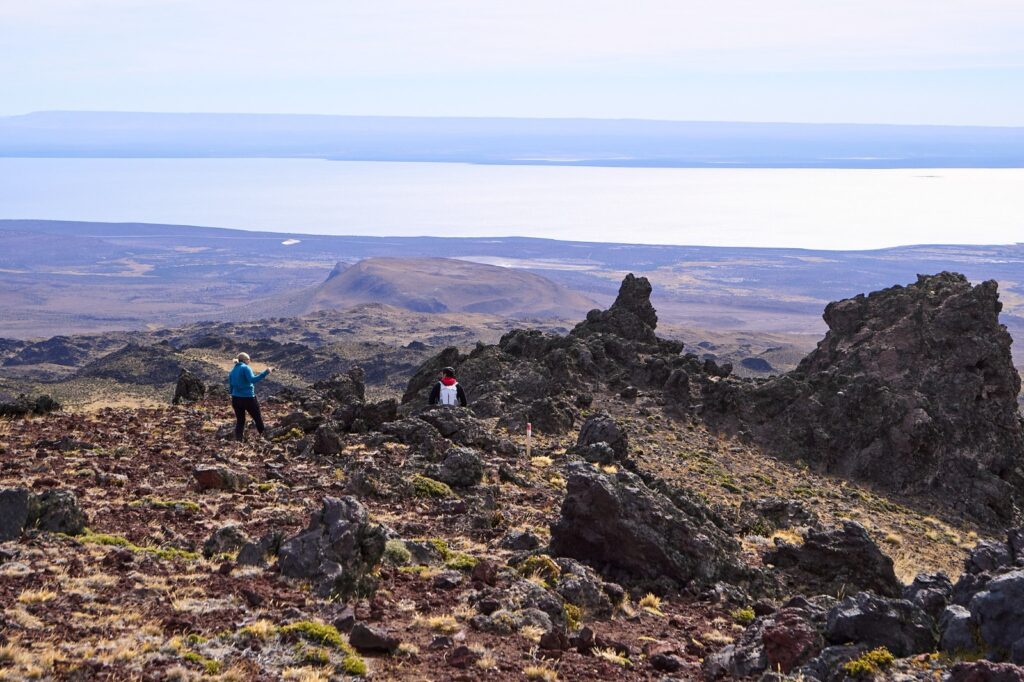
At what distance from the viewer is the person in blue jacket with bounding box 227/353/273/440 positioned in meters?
22.5

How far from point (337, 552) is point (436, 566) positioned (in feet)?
5.61

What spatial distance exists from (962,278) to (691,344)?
344 feet

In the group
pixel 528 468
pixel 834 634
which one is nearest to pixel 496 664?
pixel 834 634

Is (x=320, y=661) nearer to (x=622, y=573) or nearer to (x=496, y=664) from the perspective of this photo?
(x=496, y=664)

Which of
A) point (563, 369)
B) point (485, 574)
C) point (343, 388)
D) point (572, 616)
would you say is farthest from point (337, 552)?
point (563, 369)

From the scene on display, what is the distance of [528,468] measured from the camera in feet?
76.1

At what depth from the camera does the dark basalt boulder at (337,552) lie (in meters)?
13.1

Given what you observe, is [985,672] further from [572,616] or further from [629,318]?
[629,318]

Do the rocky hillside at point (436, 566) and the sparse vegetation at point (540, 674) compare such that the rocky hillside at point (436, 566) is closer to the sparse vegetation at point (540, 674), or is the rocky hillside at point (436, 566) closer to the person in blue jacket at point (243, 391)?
the sparse vegetation at point (540, 674)

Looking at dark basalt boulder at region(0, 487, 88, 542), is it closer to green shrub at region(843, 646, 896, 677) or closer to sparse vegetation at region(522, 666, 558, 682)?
sparse vegetation at region(522, 666, 558, 682)

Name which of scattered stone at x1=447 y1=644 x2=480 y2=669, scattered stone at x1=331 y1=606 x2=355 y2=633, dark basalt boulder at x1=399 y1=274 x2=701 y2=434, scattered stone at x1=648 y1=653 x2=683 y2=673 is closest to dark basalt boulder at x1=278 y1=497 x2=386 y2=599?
scattered stone at x1=331 y1=606 x2=355 y2=633

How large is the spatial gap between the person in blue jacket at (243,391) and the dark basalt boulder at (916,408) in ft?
55.8

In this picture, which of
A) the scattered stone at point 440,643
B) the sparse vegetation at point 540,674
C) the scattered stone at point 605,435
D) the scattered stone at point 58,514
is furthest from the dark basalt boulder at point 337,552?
the scattered stone at point 605,435

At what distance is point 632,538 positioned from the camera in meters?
15.6
